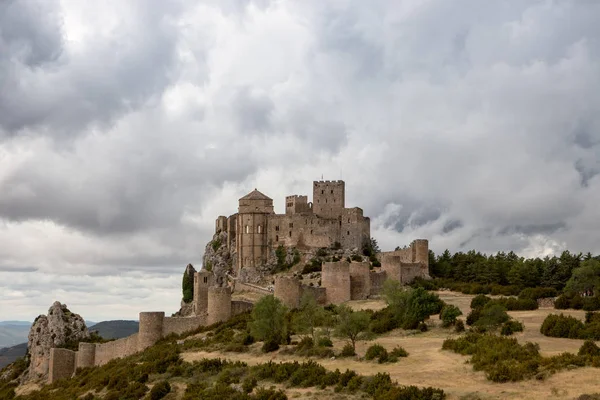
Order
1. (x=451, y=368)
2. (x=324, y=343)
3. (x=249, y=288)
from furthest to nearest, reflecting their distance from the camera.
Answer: (x=249, y=288)
(x=324, y=343)
(x=451, y=368)

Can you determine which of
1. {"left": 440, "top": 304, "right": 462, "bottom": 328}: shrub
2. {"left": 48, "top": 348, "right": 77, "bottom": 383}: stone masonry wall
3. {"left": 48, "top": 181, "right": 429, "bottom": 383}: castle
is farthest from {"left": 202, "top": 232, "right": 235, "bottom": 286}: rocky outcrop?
{"left": 440, "top": 304, "right": 462, "bottom": 328}: shrub

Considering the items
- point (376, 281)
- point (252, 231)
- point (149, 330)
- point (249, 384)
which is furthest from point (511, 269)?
point (249, 384)

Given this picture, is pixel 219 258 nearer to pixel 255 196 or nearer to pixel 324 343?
pixel 255 196

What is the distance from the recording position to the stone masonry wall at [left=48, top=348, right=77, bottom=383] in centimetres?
5819

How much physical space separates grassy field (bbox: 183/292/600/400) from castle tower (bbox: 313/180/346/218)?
118 feet

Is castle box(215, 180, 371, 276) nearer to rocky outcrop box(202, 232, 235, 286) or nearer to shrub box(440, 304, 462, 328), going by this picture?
rocky outcrop box(202, 232, 235, 286)

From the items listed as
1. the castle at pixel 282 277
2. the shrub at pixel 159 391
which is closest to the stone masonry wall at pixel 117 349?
the castle at pixel 282 277

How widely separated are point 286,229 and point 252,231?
3.69 meters

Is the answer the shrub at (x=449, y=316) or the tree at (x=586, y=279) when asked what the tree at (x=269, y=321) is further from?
the tree at (x=586, y=279)

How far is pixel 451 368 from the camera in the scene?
101 ft

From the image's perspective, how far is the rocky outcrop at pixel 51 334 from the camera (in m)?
62.9

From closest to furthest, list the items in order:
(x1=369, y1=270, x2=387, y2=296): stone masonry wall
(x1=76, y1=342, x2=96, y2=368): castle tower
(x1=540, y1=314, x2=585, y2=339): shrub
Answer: (x1=540, y1=314, x2=585, y2=339): shrub
(x1=76, y1=342, x2=96, y2=368): castle tower
(x1=369, y1=270, x2=387, y2=296): stone masonry wall

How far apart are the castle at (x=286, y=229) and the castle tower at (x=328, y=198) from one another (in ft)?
0.41

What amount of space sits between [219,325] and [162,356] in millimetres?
7398
